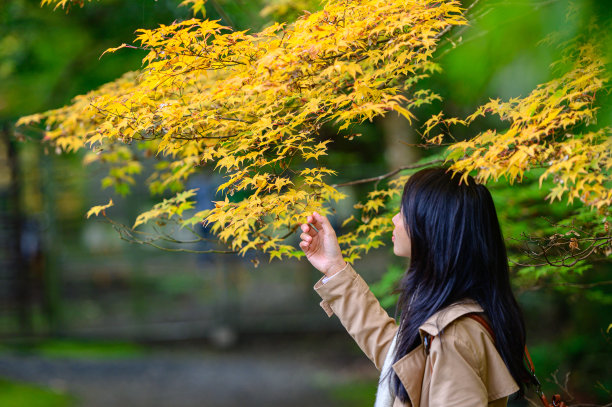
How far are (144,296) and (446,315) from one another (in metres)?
5.90

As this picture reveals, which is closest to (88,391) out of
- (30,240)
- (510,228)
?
(30,240)

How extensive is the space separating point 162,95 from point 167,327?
493 centimetres

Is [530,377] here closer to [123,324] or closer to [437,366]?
[437,366]

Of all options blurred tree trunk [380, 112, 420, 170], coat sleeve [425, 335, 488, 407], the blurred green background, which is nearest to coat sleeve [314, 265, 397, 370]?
coat sleeve [425, 335, 488, 407]

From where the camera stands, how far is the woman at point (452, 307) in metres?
1.28

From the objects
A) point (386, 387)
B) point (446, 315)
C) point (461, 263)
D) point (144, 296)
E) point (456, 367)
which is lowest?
point (144, 296)

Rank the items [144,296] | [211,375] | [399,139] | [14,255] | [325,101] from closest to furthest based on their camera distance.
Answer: [325,101]
[399,139]
[211,375]
[14,255]
[144,296]

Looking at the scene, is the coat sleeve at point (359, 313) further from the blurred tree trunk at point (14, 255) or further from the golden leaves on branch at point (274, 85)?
the blurred tree trunk at point (14, 255)

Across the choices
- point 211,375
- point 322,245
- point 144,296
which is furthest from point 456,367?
point 144,296

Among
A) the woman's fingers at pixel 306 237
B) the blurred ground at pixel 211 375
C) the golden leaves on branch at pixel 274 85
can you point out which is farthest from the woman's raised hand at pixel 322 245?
the blurred ground at pixel 211 375

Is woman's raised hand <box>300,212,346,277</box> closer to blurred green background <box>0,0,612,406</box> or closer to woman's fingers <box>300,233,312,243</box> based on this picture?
woman's fingers <box>300,233,312,243</box>

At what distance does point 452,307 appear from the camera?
1345 millimetres

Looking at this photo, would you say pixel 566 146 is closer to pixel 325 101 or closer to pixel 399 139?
pixel 325 101

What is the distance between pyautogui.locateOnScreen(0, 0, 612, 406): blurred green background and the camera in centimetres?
427
